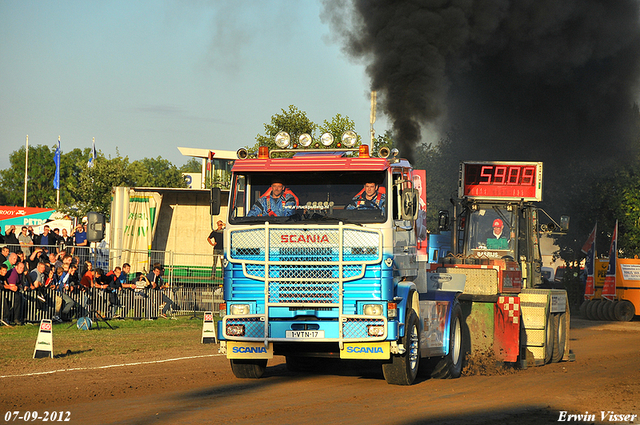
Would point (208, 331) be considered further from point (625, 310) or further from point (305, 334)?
point (625, 310)

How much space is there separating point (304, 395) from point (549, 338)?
637 cm

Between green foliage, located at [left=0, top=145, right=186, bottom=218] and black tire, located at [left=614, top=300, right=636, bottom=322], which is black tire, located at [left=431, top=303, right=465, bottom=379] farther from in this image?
green foliage, located at [left=0, top=145, right=186, bottom=218]

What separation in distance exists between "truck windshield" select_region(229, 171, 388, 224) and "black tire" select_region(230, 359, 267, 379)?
211 centimetres

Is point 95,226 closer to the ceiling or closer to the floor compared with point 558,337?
closer to the ceiling

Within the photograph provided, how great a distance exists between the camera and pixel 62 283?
63.1 feet

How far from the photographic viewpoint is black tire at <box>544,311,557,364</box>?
13.6 meters

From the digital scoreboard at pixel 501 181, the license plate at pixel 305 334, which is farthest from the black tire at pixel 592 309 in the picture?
the license plate at pixel 305 334

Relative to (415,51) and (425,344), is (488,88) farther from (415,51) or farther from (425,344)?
(425,344)

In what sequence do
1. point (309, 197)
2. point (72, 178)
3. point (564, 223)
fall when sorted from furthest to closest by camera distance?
point (72, 178)
point (564, 223)
point (309, 197)

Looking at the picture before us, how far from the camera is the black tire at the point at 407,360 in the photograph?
981 centimetres

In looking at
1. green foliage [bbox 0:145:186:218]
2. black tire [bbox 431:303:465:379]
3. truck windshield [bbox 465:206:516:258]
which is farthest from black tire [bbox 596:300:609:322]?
green foliage [bbox 0:145:186:218]

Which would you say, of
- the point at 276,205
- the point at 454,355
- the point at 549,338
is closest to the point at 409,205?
the point at 276,205

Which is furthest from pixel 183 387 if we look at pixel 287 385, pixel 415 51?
pixel 415 51

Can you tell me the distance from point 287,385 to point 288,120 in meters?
21.0
